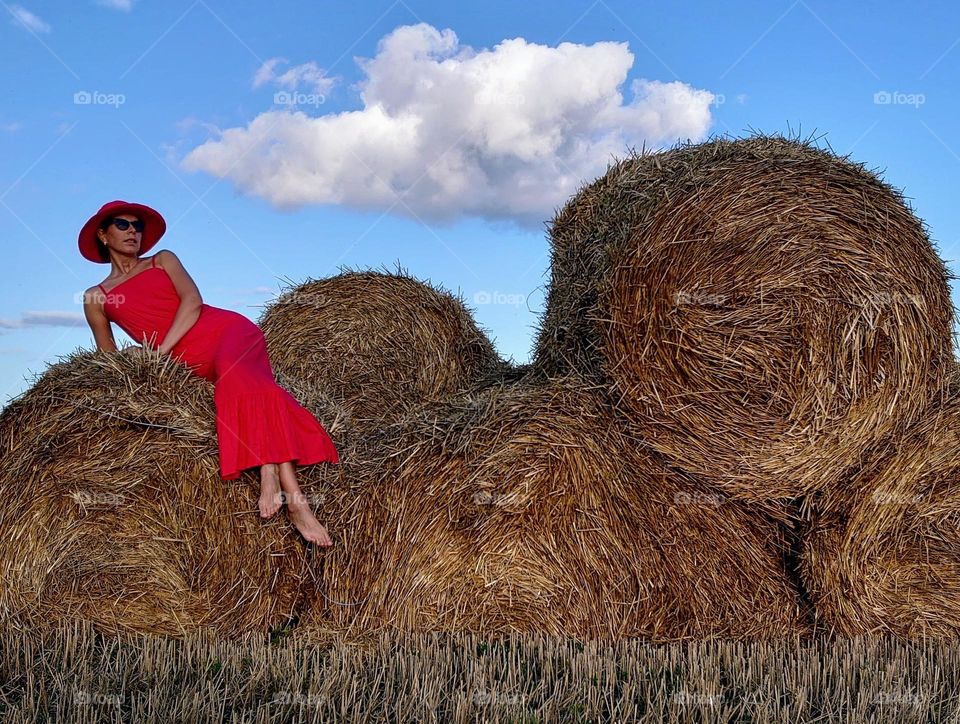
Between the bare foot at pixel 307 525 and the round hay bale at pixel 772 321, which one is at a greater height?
the round hay bale at pixel 772 321

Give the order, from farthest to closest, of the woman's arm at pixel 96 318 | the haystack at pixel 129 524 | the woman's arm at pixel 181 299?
the woman's arm at pixel 96 318 → the woman's arm at pixel 181 299 → the haystack at pixel 129 524

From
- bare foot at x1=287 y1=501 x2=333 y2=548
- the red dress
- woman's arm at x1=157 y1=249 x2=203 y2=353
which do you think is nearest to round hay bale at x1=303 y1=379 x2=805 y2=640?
bare foot at x1=287 y1=501 x2=333 y2=548

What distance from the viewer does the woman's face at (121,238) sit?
5.49 meters

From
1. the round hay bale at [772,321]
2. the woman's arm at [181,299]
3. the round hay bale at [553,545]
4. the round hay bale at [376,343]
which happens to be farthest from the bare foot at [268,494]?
the round hay bale at [376,343]

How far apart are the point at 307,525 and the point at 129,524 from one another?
2.71 feet

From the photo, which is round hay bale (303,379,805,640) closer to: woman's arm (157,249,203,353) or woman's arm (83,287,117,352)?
woman's arm (157,249,203,353)

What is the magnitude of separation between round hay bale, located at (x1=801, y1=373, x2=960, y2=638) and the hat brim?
12.8ft

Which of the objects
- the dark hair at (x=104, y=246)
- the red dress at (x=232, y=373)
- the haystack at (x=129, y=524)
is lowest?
the haystack at (x=129, y=524)

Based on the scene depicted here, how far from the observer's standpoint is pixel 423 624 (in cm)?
450

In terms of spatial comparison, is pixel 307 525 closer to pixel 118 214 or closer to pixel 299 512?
pixel 299 512

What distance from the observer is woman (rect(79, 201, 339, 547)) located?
4.61 m

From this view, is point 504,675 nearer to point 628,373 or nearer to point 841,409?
point 628,373

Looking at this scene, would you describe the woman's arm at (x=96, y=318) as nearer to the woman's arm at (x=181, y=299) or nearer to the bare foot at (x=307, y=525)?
the woman's arm at (x=181, y=299)

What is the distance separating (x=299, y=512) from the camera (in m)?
4.65
